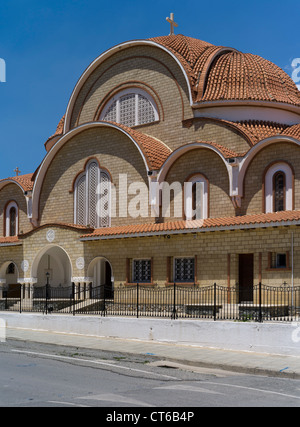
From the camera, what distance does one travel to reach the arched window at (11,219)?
30.6 meters

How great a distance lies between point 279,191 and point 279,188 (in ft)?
0.35

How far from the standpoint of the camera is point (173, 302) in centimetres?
2086

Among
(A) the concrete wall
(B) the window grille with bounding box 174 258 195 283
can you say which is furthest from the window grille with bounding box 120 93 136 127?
(A) the concrete wall

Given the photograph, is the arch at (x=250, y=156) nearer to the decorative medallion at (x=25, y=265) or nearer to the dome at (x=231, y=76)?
the dome at (x=231, y=76)

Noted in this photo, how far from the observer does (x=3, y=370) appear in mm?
12367

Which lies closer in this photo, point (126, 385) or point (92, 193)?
point (126, 385)

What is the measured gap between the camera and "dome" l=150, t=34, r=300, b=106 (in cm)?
2527

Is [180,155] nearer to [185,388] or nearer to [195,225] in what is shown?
[195,225]

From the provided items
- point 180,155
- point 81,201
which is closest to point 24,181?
point 81,201

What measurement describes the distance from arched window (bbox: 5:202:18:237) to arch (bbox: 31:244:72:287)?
3274 mm

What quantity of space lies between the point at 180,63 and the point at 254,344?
14.1 meters

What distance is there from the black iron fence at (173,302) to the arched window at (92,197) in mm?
3240

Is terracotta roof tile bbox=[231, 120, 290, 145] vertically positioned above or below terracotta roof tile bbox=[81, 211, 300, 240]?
above

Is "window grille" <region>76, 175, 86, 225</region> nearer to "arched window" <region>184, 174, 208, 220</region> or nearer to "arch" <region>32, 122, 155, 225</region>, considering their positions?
"arch" <region>32, 122, 155, 225</region>
